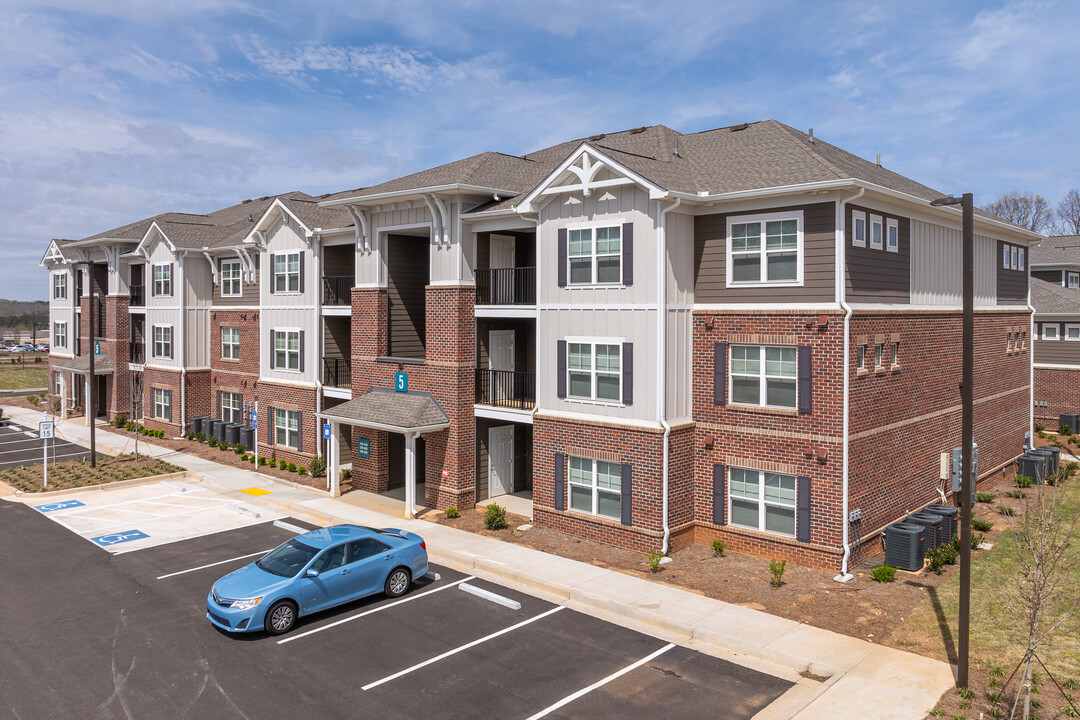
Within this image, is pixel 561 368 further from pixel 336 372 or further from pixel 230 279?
pixel 230 279

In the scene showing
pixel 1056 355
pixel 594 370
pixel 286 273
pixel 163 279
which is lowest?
pixel 594 370

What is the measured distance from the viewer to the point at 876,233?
18453mm

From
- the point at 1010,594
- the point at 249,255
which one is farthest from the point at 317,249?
the point at 1010,594

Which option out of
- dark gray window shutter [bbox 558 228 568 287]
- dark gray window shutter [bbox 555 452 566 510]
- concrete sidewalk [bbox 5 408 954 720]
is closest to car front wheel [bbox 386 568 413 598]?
Answer: concrete sidewalk [bbox 5 408 954 720]

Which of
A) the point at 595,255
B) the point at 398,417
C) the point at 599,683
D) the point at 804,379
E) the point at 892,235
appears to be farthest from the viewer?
the point at 398,417

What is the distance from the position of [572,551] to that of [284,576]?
23.8 ft

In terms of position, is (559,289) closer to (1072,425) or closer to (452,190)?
(452,190)

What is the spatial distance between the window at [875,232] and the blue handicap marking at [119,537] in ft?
67.3

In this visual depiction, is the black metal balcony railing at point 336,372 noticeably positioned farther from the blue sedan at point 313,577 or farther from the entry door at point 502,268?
the blue sedan at point 313,577

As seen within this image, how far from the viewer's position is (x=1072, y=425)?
1391 inches

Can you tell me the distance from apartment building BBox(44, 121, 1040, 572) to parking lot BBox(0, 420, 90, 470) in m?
15.3

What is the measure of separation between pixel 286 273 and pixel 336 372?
4717 millimetres

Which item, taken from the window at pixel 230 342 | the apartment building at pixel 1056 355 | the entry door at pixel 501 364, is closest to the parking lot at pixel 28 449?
the window at pixel 230 342

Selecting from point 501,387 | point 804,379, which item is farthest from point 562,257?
point 804,379
